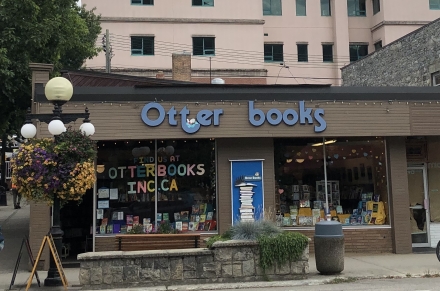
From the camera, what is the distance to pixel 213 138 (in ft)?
43.9

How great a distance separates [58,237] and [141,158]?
12.9 feet

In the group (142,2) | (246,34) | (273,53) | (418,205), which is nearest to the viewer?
(418,205)

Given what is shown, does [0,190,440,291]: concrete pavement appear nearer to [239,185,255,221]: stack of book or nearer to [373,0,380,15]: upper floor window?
[239,185,255,221]: stack of book

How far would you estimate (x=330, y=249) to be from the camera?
1043cm

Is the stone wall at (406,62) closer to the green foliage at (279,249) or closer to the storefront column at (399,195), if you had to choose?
the storefront column at (399,195)

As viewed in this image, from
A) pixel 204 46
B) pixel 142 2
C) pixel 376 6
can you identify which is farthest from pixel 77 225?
pixel 376 6

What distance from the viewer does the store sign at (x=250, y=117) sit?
508 inches

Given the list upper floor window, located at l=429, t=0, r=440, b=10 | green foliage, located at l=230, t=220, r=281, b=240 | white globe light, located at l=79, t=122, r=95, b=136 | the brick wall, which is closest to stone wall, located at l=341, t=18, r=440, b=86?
the brick wall

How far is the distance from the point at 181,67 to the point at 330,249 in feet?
59.3

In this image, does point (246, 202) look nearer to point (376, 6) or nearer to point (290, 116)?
point (290, 116)

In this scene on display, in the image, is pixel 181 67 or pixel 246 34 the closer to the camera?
pixel 181 67

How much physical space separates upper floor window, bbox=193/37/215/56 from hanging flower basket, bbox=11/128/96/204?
28949mm

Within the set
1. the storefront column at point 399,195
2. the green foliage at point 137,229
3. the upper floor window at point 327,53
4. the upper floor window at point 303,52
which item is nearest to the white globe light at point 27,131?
the green foliage at point 137,229

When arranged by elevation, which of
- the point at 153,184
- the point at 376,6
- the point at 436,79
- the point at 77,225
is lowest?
the point at 77,225
